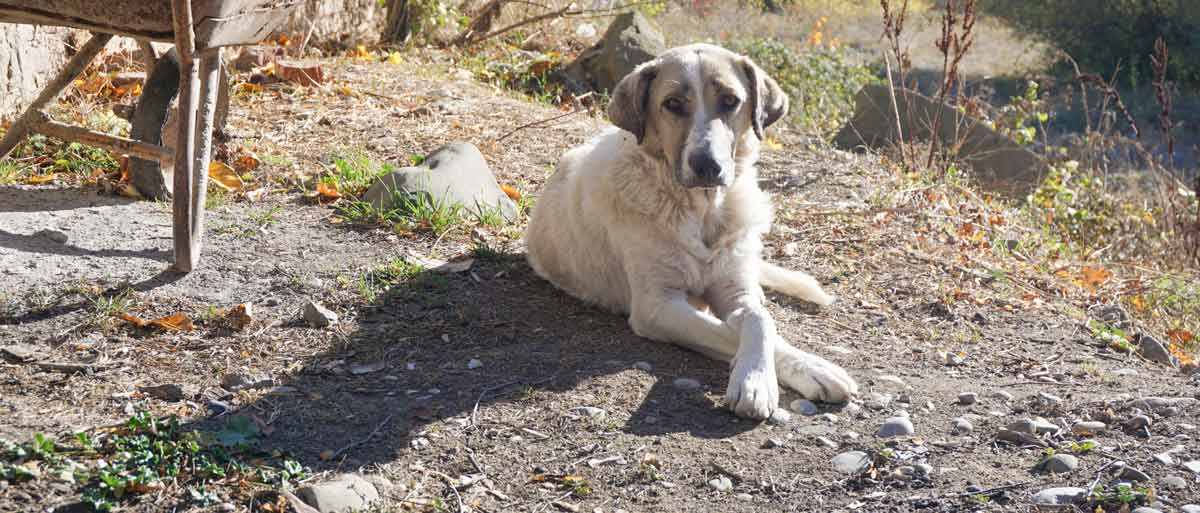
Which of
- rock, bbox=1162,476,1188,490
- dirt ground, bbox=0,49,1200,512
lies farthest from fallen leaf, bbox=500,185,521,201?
rock, bbox=1162,476,1188,490

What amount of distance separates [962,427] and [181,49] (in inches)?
116

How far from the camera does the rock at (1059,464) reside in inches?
121

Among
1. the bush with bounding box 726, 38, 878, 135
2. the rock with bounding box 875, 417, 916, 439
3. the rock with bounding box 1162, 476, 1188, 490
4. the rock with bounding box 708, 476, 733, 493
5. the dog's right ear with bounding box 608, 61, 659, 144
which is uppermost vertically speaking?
the dog's right ear with bounding box 608, 61, 659, 144

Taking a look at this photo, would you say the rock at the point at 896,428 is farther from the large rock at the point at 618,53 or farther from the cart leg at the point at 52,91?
the large rock at the point at 618,53

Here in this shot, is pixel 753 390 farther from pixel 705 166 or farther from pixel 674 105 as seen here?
pixel 674 105

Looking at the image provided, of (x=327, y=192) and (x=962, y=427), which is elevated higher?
(x=962, y=427)

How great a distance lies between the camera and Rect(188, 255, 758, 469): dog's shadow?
10.7ft

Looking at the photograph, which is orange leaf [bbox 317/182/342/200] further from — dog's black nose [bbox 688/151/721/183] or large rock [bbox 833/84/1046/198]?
large rock [bbox 833/84/1046/198]

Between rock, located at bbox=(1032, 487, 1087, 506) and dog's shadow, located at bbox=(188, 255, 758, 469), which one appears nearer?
rock, located at bbox=(1032, 487, 1087, 506)

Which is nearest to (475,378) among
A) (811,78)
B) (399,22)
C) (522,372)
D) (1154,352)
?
(522,372)

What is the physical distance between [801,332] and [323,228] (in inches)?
86.8

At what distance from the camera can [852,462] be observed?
10.3 feet

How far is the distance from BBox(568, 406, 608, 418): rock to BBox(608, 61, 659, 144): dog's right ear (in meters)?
1.20

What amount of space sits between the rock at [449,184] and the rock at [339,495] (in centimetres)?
248
